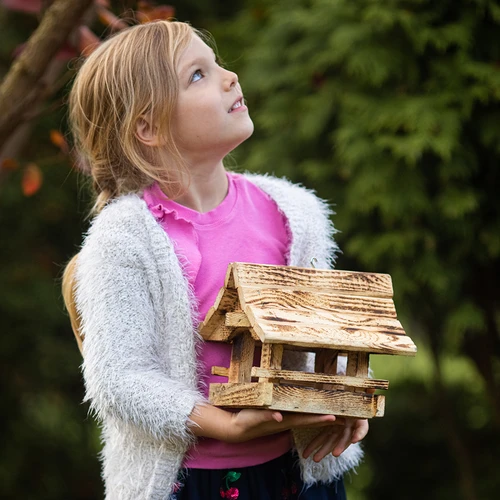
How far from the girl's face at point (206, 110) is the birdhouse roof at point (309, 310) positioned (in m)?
0.41

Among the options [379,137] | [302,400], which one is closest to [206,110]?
[302,400]

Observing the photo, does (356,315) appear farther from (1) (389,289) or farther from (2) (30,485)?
(2) (30,485)

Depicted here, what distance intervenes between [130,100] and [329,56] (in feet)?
4.75

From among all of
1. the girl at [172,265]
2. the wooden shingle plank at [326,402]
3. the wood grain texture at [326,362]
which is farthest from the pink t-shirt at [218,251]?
the wooden shingle plank at [326,402]

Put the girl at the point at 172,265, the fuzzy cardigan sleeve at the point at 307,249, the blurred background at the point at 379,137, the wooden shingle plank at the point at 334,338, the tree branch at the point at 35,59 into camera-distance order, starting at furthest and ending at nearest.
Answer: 1. the blurred background at the point at 379,137
2. the tree branch at the point at 35,59
3. the fuzzy cardigan sleeve at the point at 307,249
4. the girl at the point at 172,265
5. the wooden shingle plank at the point at 334,338

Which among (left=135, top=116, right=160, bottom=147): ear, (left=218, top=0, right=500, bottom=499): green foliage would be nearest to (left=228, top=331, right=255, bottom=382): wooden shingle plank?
(left=135, top=116, right=160, bottom=147): ear

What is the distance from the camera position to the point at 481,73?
120 inches

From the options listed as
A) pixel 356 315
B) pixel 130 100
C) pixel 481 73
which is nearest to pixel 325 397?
pixel 356 315

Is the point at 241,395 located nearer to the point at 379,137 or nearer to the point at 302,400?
the point at 302,400

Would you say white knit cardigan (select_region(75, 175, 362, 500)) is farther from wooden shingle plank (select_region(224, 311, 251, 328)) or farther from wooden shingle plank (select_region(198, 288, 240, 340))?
wooden shingle plank (select_region(224, 311, 251, 328))

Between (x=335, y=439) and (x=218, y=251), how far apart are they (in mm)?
547

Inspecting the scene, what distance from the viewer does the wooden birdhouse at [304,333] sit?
5.39 ft

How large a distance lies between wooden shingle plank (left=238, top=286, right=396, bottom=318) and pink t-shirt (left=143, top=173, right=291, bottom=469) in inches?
11.4

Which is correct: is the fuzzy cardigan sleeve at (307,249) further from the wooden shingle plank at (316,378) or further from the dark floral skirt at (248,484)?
the wooden shingle plank at (316,378)
